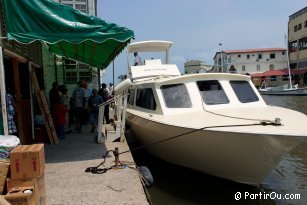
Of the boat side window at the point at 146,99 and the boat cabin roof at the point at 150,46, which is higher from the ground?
the boat cabin roof at the point at 150,46

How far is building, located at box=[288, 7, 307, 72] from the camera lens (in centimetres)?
5209

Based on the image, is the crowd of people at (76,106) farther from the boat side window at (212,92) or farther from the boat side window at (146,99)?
the boat side window at (212,92)

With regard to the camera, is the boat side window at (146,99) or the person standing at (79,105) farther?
the person standing at (79,105)

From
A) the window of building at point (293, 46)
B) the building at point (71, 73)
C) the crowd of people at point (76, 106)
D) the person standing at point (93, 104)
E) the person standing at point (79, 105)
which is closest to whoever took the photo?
the crowd of people at point (76, 106)

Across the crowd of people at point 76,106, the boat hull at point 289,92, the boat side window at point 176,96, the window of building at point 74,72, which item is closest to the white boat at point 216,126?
the boat side window at point 176,96

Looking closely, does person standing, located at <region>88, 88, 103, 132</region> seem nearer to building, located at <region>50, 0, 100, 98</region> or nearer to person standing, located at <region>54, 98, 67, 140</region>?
person standing, located at <region>54, 98, 67, 140</region>

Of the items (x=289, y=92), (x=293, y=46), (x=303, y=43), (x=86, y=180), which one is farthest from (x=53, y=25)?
(x=293, y=46)

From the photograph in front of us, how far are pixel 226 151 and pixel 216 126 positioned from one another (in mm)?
627

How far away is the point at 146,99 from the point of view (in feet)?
32.1

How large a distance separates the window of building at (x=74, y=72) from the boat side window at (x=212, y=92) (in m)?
9.75

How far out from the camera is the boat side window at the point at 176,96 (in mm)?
8609

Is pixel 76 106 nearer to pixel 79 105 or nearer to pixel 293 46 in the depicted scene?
pixel 79 105

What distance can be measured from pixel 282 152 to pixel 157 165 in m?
3.95

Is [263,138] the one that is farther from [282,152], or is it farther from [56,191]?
[56,191]
